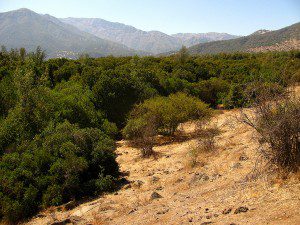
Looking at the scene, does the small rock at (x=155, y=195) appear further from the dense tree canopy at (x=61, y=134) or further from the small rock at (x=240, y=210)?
the small rock at (x=240, y=210)

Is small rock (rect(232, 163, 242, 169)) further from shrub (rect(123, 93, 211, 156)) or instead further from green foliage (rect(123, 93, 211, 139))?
green foliage (rect(123, 93, 211, 139))

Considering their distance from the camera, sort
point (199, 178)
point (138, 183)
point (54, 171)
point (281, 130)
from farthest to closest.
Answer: point (138, 183) → point (54, 171) → point (199, 178) → point (281, 130)

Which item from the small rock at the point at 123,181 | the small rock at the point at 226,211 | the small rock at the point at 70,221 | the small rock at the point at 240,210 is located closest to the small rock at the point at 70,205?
the small rock at the point at 70,221

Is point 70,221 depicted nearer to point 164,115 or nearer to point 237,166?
point 237,166

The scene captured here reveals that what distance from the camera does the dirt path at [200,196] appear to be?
8.88 metres

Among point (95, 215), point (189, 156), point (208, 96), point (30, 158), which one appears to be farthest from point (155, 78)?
point (95, 215)

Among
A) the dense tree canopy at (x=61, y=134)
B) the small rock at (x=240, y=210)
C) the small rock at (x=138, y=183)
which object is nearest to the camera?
the small rock at (x=240, y=210)

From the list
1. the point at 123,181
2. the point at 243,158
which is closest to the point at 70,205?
the point at 123,181

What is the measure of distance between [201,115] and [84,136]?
13.2 metres

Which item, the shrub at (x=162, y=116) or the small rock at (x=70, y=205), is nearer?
the small rock at (x=70, y=205)

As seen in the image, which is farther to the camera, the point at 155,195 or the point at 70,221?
the point at 155,195

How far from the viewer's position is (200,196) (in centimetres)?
1160

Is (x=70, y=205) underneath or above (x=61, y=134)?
underneath

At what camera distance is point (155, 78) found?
38.5m
